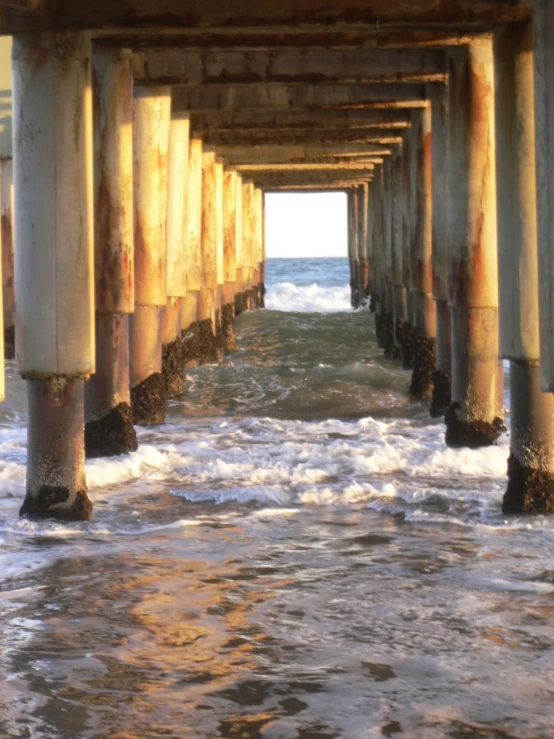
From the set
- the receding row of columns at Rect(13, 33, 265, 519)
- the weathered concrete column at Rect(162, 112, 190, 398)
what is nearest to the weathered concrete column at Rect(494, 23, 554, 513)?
the receding row of columns at Rect(13, 33, 265, 519)

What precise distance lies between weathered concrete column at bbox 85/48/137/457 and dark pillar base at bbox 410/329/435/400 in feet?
18.4

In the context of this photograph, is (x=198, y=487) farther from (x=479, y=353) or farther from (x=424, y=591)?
(x=424, y=591)

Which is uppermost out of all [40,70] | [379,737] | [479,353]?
[40,70]

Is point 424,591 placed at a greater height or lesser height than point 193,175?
lesser

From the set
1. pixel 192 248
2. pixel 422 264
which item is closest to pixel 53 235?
pixel 422 264

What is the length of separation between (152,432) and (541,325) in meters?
6.60

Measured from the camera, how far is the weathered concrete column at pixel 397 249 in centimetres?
1905

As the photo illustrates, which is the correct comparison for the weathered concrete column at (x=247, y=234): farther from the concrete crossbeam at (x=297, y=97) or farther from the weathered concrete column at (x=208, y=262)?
the concrete crossbeam at (x=297, y=97)

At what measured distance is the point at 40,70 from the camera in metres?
8.30

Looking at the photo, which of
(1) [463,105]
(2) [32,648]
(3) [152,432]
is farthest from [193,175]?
(2) [32,648]

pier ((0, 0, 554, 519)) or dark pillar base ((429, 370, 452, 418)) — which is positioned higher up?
pier ((0, 0, 554, 519))

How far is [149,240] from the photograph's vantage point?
42.6 feet

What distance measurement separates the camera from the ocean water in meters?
5.01

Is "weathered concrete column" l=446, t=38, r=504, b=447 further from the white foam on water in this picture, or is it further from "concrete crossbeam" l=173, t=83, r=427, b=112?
the white foam on water
